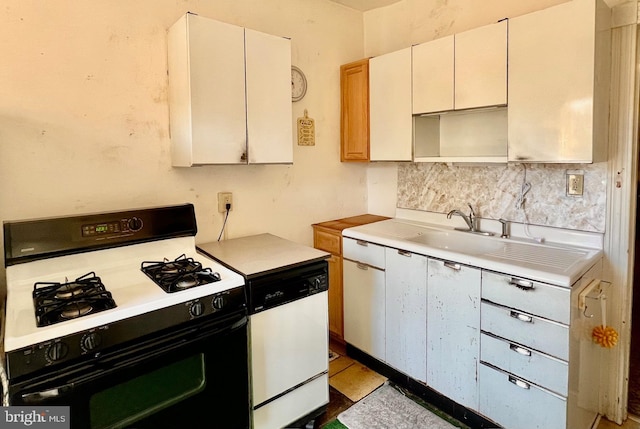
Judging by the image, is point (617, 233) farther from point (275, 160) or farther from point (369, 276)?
point (275, 160)

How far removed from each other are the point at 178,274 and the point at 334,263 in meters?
1.33

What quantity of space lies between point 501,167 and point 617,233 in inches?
27.6

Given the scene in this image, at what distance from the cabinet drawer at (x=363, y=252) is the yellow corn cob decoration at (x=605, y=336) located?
1.13m

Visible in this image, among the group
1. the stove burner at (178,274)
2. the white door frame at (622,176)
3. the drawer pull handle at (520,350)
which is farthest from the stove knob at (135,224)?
the white door frame at (622,176)

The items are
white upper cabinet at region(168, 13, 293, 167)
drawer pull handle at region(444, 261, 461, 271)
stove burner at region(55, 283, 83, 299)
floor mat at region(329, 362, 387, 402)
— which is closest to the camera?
Result: stove burner at region(55, 283, 83, 299)

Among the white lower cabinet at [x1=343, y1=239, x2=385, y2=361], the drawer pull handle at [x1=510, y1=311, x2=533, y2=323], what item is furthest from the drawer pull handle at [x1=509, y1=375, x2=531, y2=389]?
the white lower cabinet at [x1=343, y1=239, x2=385, y2=361]

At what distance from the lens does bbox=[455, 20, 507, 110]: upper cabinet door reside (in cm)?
207

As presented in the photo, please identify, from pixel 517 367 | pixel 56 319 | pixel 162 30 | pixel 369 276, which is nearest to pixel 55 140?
pixel 162 30

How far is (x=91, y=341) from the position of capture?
4.26 feet

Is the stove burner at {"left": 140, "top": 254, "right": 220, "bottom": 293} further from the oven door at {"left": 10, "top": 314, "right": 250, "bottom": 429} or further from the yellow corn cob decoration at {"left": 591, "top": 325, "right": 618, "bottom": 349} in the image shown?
the yellow corn cob decoration at {"left": 591, "top": 325, "right": 618, "bottom": 349}

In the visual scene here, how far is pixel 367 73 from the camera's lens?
2836 millimetres

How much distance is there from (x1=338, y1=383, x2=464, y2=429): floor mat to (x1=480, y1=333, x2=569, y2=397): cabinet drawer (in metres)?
0.50

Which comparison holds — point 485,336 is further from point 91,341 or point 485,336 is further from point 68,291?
point 68,291

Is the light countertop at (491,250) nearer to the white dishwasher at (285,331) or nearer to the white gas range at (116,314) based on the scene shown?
the white dishwasher at (285,331)
